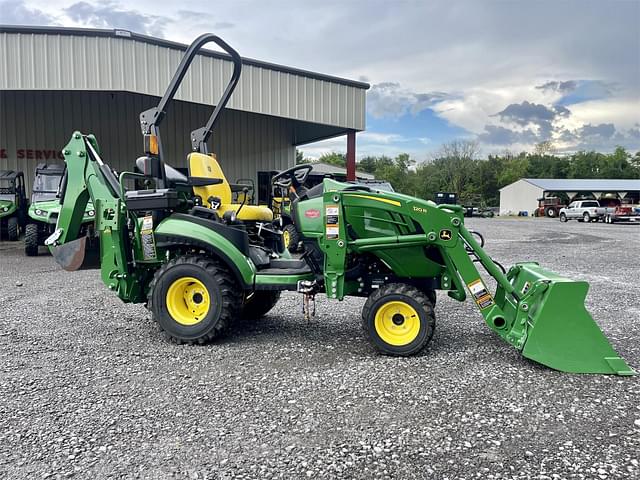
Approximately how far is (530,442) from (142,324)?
3.89 metres

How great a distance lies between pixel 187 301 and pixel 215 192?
1610 millimetres

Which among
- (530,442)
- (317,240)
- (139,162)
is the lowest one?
(530,442)

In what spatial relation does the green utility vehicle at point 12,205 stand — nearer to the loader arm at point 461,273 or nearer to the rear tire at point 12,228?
the rear tire at point 12,228

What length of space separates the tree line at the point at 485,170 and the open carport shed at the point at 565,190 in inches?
285

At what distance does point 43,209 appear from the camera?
11.2 meters

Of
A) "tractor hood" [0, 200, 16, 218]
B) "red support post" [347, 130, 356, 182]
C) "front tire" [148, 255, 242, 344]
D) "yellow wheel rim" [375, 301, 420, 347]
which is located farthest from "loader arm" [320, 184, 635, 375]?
"tractor hood" [0, 200, 16, 218]

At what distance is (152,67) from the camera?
12.1 m

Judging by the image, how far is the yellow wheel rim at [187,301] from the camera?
4.64 metres

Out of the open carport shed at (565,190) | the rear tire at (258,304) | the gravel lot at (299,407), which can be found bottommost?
the gravel lot at (299,407)

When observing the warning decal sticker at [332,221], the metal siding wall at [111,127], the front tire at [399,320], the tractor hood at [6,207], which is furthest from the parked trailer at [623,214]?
the warning decal sticker at [332,221]

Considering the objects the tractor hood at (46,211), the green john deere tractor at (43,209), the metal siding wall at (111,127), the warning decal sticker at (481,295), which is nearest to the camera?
the warning decal sticker at (481,295)

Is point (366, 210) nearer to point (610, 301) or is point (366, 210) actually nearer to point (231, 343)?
point (231, 343)

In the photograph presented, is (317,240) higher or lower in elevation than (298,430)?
higher

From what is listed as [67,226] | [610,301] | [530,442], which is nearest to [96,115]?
[67,226]
